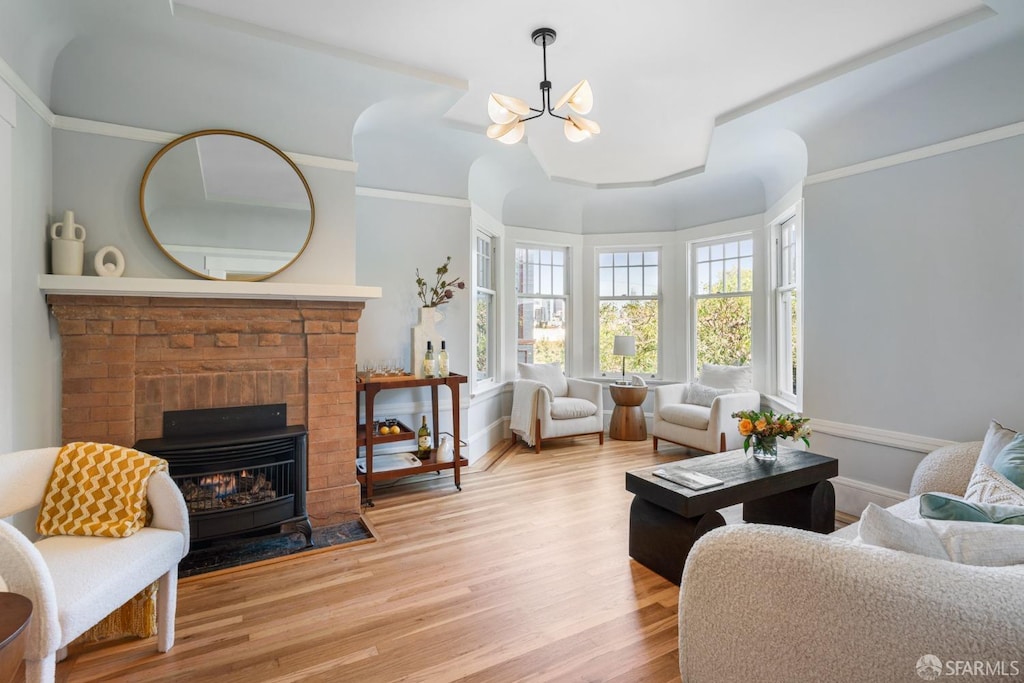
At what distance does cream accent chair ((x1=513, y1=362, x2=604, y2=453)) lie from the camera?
15.8 ft

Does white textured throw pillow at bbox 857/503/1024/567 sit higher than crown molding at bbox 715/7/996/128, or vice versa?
crown molding at bbox 715/7/996/128

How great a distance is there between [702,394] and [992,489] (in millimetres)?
2926

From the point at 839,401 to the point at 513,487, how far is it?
2.44 metres

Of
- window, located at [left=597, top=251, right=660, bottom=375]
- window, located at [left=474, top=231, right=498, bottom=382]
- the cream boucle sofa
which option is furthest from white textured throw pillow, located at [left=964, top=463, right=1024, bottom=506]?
window, located at [left=597, top=251, right=660, bottom=375]

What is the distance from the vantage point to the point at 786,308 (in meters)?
4.59

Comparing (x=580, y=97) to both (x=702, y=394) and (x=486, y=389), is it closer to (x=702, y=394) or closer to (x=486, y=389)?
(x=486, y=389)

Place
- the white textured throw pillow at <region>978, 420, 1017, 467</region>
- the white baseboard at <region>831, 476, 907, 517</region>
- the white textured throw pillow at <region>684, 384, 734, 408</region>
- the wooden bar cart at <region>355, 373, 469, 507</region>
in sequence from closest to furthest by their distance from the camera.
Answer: the white textured throw pillow at <region>978, 420, 1017, 467</region> → the white baseboard at <region>831, 476, 907, 517</region> → the wooden bar cart at <region>355, 373, 469, 507</region> → the white textured throw pillow at <region>684, 384, 734, 408</region>

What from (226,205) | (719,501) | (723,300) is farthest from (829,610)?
(723,300)

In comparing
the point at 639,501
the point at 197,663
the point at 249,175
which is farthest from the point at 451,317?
the point at 197,663

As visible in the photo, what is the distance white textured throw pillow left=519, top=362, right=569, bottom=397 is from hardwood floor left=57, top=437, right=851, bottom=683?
2.10 m

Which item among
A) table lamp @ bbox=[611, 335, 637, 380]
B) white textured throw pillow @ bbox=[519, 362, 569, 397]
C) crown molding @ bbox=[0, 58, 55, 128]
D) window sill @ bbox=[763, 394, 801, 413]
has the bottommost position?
window sill @ bbox=[763, 394, 801, 413]

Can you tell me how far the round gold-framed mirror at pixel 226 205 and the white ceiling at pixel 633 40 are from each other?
0.71 m

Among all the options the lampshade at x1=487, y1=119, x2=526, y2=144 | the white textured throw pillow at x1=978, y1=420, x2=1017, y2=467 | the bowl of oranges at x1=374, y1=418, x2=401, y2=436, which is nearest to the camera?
the white textured throw pillow at x1=978, y1=420, x2=1017, y2=467

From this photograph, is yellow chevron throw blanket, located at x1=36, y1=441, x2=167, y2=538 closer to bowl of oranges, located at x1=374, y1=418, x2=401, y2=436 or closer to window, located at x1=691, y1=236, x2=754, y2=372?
bowl of oranges, located at x1=374, y1=418, x2=401, y2=436
